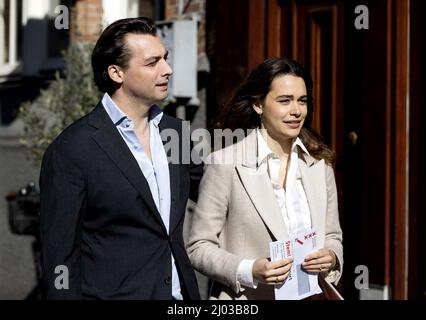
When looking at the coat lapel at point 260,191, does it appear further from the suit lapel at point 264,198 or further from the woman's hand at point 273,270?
the woman's hand at point 273,270

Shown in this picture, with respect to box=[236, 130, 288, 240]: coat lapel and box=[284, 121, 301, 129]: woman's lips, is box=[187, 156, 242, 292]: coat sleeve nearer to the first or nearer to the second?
box=[236, 130, 288, 240]: coat lapel

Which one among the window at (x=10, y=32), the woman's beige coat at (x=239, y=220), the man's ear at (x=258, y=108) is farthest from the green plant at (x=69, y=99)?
the woman's beige coat at (x=239, y=220)

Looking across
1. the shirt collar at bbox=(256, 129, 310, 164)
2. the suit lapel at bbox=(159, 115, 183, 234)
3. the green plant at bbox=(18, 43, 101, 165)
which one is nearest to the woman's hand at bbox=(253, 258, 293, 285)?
the suit lapel at bbox=(159, 115, 183, 234)

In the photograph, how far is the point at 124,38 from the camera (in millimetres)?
3396

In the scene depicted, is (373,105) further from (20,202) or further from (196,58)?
→ (20,202)

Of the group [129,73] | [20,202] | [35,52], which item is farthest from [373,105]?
[35,52]

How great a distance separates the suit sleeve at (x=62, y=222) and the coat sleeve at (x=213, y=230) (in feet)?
1.84

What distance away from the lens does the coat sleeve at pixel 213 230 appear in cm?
352

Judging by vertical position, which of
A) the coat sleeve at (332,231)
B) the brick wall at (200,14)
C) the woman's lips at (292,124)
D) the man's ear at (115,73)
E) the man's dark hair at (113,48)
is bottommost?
the coat sleeve at (332,231)

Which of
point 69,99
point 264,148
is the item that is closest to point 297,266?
point 264,148

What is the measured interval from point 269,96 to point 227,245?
0.64 metres

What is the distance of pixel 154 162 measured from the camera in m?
3.38

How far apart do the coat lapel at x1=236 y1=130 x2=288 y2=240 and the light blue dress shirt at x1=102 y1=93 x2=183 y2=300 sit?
0.39m

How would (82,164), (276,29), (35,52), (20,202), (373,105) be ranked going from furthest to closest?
(35,52)
(20,202)
(276,29)
(373,105)
(82,164)
